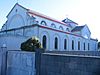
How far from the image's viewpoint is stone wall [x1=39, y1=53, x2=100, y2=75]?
647cm

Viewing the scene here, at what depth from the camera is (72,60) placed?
7344 millimetres

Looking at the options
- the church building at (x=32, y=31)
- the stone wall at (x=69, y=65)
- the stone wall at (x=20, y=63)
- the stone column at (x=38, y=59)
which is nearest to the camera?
the stone wall at (x=69, y=65)

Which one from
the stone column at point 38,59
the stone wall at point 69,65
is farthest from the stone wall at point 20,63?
the stone wall at point 69,65

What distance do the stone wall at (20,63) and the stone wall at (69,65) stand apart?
2.90 feet

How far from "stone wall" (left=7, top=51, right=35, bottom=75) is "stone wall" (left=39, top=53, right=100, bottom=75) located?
89 cm

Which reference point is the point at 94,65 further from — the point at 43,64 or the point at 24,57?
the point at 24,57

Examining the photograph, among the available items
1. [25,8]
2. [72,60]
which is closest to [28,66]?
[72,60]

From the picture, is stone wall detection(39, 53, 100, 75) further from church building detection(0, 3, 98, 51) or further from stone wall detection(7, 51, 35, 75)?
church building detection(0, 3, 98, 51)

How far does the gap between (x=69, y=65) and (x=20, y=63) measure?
434 centimetres

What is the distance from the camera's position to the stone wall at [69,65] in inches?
255

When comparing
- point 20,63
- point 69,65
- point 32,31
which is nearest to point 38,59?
point 20,63

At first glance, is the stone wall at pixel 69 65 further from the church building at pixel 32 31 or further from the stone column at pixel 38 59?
the church building at pixel 32 31

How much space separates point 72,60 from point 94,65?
46.8 inches

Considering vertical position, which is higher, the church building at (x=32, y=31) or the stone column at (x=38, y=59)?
the church building at (x=32, y=31)
